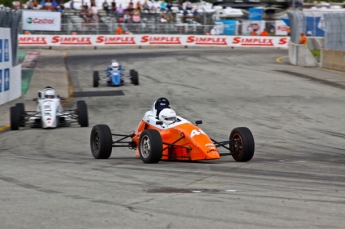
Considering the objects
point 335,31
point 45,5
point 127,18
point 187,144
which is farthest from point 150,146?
point 45,5

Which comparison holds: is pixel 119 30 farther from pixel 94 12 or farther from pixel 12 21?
pixel 12 21

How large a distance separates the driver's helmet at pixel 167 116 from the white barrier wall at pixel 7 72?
11.3 meters

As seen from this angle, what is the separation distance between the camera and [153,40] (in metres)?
51.7

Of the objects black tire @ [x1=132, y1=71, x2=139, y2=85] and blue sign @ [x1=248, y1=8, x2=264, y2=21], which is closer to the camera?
black tire @ [x1=132, y1=71, x2=139, y2=85]

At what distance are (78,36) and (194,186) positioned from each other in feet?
137

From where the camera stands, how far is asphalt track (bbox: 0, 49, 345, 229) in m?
7.30

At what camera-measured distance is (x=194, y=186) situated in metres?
9.23

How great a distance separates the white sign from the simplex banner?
0.69 m

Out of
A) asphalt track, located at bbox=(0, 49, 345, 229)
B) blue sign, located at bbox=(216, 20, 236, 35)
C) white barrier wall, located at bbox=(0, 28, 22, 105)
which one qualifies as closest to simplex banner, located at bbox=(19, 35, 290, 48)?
blue sign, located at bbox=(216, 20, 236, 35)

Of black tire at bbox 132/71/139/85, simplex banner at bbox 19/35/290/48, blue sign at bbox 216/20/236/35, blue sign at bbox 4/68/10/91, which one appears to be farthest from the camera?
blue sign at bbox 216/20/236/35

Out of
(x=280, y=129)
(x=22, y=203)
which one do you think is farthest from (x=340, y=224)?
(x=280, y=129)

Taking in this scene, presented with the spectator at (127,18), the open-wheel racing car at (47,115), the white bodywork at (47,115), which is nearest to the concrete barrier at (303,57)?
the spectator at (127,18)

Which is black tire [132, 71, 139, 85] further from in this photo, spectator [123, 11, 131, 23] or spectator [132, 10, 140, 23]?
spectator [123, 11, 131, 23]

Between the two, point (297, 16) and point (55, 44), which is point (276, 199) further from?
point (55, 44)
